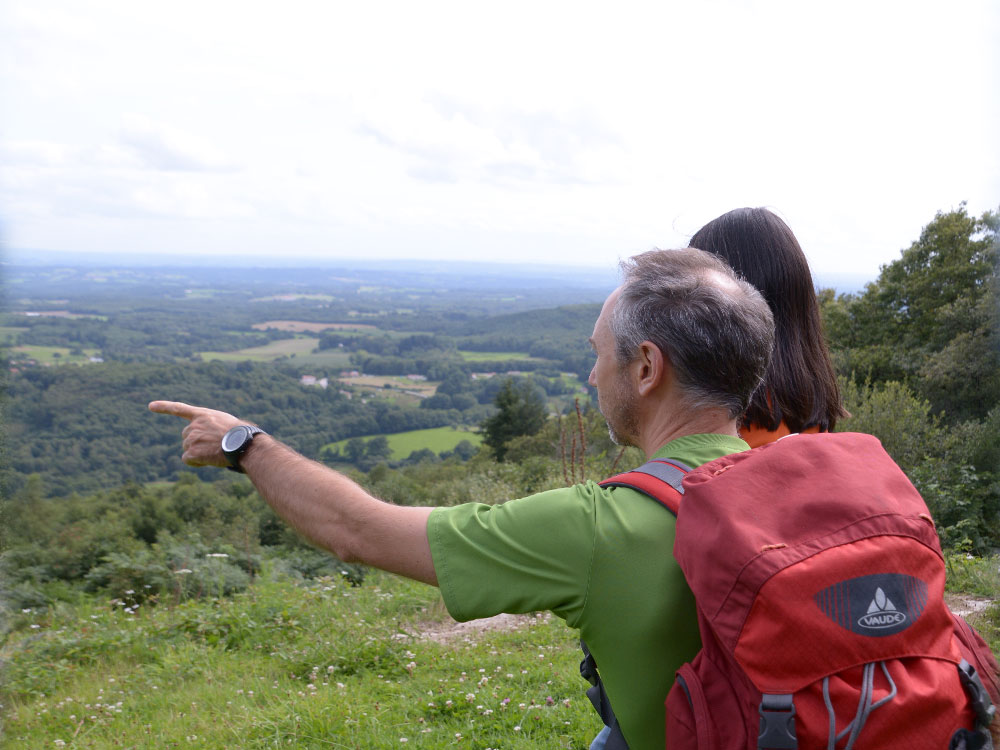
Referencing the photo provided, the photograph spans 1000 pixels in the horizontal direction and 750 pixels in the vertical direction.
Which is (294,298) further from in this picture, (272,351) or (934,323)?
(934,323)

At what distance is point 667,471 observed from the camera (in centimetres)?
122

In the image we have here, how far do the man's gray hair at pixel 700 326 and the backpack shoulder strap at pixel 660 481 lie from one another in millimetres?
160

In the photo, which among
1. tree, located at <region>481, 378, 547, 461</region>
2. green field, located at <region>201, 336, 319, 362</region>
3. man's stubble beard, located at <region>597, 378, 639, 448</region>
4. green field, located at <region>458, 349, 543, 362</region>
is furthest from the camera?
green field, located at <region>458, 349, 543, 362</region>

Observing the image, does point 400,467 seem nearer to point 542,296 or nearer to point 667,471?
point 667,471

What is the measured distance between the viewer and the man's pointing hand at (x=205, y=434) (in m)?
1.53

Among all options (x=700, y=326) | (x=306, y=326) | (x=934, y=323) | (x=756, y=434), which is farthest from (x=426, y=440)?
(x=306, y=326)

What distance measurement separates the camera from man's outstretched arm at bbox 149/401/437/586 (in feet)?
4.02

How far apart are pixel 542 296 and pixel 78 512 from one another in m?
75.1

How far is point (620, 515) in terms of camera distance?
115cm

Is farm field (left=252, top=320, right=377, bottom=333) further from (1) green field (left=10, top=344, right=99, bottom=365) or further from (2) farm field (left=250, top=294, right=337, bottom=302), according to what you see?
(1) green field (left=10, top=344, right=99, bottom=365)

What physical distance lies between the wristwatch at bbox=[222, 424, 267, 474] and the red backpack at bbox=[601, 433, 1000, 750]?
2.99ft

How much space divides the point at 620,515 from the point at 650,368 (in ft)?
1.03

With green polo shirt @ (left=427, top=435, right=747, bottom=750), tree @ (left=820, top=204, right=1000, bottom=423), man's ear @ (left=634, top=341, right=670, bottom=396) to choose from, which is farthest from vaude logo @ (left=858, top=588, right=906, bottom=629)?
tree @ (left=820, top=204, right=1000, bottom=423)

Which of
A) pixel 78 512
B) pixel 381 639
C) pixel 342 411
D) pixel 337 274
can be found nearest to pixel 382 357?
pixel 342 411
